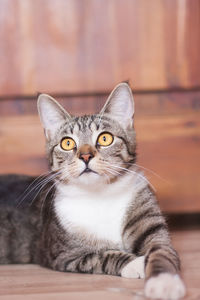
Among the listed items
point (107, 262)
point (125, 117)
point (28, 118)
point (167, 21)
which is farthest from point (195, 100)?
point (107, 262)

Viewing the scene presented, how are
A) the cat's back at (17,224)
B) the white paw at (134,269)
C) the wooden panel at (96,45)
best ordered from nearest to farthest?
the white paw at (134,269)
the cat's back at (17,224)
the wooden panel at (96,45)

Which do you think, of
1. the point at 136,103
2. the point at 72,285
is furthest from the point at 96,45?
the point at 72,285

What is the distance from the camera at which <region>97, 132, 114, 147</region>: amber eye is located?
1.66 metres

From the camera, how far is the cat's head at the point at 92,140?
159cm

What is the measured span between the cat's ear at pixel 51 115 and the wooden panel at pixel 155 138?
386mm

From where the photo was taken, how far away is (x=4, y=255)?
187cm

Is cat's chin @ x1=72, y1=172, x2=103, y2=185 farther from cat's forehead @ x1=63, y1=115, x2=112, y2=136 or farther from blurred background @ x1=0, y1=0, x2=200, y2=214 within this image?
blurred background @ x1=0, y1=0, x2=200, y2=214

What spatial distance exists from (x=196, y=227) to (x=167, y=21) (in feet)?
3.38

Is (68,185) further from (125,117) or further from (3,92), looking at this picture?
(3,92)

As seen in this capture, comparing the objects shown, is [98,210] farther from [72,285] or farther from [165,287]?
[165,287]

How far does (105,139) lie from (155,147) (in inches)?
23.9

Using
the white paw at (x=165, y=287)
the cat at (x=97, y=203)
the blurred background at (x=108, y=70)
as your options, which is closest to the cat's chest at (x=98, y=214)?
the cat at (x=97, y=203)

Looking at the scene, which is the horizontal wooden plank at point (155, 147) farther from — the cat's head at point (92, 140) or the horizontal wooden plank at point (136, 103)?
the cat's head at point (92, 140)

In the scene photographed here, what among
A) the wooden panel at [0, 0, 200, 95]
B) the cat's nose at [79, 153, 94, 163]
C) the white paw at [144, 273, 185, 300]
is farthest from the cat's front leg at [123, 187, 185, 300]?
the wooden panel at [0, 0, 200, 95]
